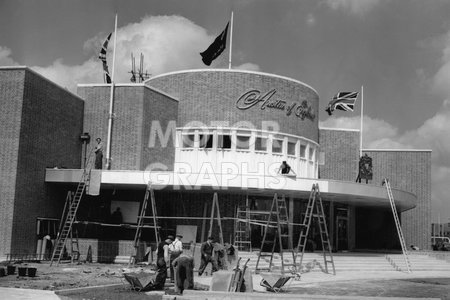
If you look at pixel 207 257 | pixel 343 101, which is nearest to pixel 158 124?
pixel 207 257

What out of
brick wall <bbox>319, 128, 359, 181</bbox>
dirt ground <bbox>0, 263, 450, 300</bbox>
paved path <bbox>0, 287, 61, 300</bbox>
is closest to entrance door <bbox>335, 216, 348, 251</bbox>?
brick wall <bbox>319, 128, 359, 181</bbox>

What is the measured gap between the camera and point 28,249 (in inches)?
1035

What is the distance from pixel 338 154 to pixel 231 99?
11.0m

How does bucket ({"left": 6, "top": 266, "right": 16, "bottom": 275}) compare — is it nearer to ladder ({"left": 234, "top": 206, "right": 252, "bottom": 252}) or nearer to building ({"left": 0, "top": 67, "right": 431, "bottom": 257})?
building ({"left": 0, "top": 67, "right": 431, "bottom": 257})

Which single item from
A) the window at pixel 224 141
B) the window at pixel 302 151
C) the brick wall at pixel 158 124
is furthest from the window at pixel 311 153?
the brick wall at pixel 158 124

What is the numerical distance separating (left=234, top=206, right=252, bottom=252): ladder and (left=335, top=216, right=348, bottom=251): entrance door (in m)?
8.11

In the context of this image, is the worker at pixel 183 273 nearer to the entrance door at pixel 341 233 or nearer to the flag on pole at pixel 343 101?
the entrance door at pixel 341 233

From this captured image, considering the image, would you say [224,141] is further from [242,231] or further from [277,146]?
[242,231]

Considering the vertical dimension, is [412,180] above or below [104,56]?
below

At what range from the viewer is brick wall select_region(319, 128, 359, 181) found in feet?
130

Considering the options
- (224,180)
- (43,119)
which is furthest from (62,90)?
(224,180)

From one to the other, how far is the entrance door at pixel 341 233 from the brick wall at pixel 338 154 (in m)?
4.22

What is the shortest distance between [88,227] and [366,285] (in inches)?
589

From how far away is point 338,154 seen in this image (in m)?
40.0
